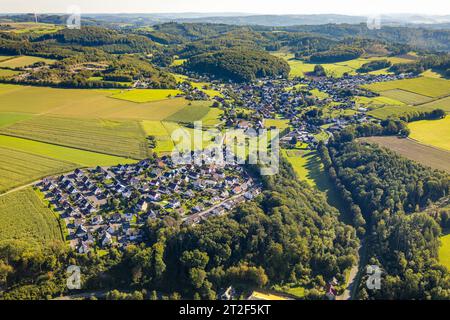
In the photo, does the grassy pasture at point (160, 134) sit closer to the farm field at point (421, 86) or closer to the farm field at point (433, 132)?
the farm field at point (433, 132)

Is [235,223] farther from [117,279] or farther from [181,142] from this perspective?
[181,142]

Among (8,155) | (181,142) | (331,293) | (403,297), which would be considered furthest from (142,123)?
(403,297)

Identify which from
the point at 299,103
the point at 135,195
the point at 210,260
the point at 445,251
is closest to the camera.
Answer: the point at 210,260

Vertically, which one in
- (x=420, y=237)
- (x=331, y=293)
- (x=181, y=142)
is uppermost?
(x=181, y=142)

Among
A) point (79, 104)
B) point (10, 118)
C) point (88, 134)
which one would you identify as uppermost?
point (79, 104)

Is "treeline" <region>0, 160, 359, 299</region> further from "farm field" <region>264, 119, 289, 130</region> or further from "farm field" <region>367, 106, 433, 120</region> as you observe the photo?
"farm field" <region>367, 106, 433, 120</region>

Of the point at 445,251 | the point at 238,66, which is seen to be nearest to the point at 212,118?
the point at 445,251

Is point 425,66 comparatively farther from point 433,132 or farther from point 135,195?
point 135,195
